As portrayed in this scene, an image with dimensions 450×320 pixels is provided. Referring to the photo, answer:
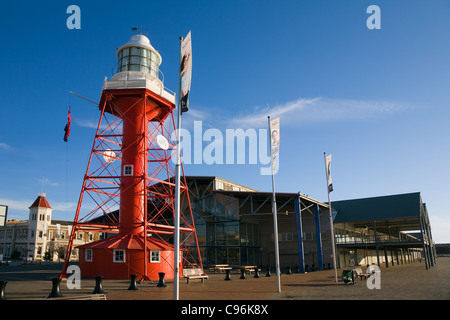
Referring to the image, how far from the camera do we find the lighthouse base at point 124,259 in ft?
75.4

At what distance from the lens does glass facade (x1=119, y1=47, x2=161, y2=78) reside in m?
26.9

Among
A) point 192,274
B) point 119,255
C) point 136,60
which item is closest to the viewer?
point 192,274

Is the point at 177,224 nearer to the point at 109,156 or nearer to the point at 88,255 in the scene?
the point at 88,255

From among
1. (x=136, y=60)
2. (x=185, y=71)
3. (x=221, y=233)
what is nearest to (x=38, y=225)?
(x=221, y=233)

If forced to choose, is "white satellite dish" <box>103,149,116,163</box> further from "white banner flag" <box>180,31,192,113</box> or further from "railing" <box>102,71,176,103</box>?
"white banner flag" <box>180,31,192,113</box>

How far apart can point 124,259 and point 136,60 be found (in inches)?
605

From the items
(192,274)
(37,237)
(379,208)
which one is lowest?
(192,274)

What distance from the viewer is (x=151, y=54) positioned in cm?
2791

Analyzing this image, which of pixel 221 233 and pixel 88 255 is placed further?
pixel 221 233

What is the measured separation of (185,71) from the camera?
1276 centimetres

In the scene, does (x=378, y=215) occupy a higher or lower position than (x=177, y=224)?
higher

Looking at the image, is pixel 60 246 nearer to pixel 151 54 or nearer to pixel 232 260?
pixel 232 260

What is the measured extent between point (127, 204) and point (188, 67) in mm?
15611
